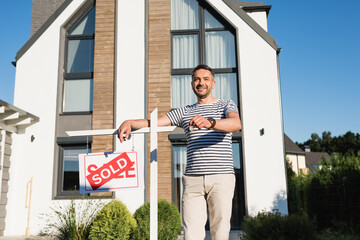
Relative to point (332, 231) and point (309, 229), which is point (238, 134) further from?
point (309, 229)

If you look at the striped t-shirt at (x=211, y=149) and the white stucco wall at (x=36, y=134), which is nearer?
the striped t-shirt at (x=211, y=149)

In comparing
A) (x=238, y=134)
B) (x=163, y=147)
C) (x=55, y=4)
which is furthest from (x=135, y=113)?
(x=55, y=4)

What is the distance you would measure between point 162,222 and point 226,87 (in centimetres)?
433

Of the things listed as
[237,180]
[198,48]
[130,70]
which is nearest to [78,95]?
[130,70]

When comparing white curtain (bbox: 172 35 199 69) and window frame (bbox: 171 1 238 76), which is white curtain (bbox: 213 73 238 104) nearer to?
window frame (bbox: 171 1 238 76)

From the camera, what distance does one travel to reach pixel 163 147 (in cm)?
878

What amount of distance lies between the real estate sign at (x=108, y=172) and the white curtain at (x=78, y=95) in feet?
23.2

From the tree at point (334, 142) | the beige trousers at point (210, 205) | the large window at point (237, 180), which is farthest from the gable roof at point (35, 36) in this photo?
the tree at point (334, 142)

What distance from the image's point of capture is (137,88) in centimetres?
924

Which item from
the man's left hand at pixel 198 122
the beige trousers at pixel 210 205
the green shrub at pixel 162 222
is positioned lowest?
the green shrub at pixel 162 222

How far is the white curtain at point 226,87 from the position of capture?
9248 millimetres

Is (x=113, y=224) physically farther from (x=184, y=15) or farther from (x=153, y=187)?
(x=184, y=15)

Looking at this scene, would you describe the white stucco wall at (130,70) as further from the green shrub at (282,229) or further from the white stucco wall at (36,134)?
the green shrub at (282,229)

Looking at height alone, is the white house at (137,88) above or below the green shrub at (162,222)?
above
